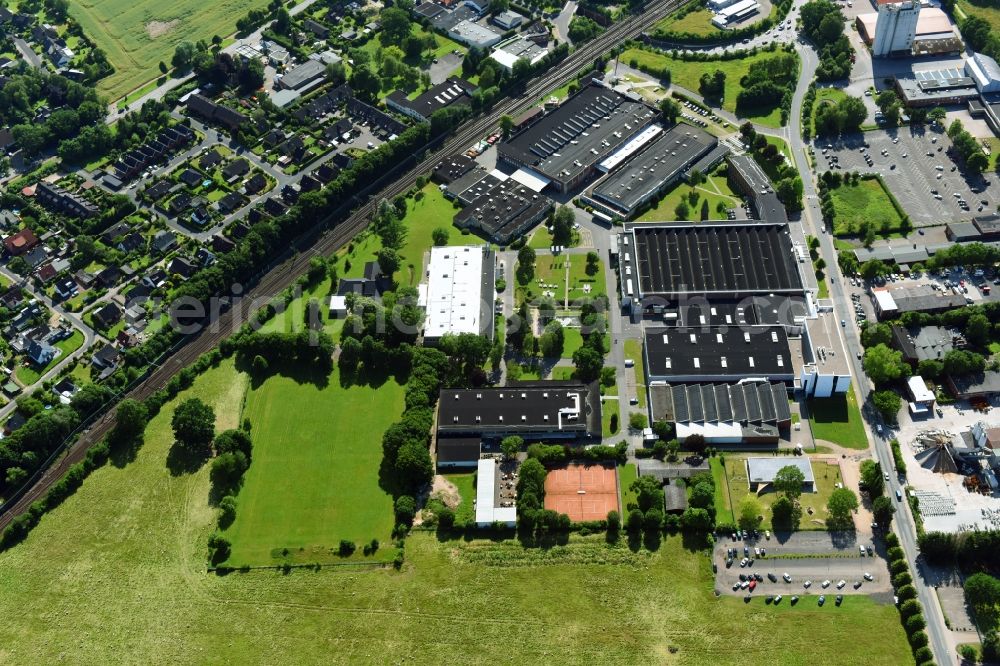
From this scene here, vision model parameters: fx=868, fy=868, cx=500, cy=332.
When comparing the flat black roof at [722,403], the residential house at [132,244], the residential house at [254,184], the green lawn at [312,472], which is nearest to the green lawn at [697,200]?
the flat black roof at [722,403]

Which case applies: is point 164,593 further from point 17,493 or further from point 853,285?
point 853,285

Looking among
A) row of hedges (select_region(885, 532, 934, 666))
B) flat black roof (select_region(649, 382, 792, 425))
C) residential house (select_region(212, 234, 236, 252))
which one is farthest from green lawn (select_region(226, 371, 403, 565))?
row of hedges (select_region(885, 532, 934, 666))

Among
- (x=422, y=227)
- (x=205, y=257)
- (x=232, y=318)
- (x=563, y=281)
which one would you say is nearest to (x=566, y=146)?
(x=422, y=227)

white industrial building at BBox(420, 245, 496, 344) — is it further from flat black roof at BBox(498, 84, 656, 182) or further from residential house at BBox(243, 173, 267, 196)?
residential house at BBox(243, 173, 267, 196)

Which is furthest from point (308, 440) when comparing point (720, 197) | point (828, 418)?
point (720, 197)

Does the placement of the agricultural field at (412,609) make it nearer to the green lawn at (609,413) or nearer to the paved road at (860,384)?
the paved road at (860,384)
